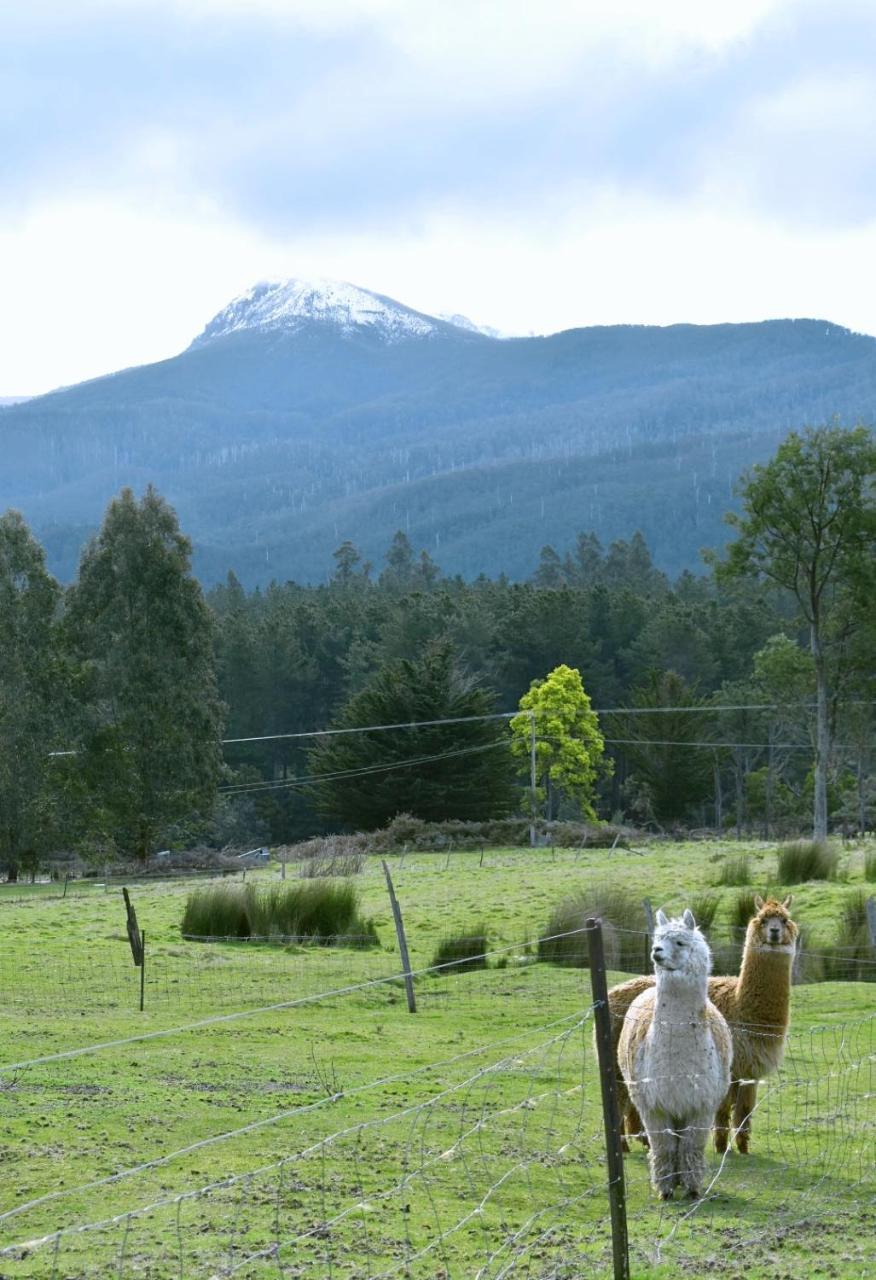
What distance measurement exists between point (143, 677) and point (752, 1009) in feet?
149

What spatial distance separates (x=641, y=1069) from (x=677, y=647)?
8537 cm

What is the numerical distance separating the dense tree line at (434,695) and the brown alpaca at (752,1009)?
1385 inches

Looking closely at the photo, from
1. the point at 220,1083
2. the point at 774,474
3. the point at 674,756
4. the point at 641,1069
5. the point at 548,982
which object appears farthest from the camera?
the point at 674,756

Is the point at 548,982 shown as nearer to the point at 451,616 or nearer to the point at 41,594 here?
the point at 41,594

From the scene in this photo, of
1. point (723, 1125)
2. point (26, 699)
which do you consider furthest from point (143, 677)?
point (723, 1125)

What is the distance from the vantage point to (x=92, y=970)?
21.1 metres

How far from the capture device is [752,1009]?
432 inches

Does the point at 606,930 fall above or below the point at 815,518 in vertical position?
below

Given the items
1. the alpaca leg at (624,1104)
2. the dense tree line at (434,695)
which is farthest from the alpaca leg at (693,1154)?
the dense tree line at (434,695)

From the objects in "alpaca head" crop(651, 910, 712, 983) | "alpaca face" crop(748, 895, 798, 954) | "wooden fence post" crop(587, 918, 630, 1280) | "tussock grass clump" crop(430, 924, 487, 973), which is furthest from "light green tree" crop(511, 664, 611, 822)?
"wooden fence post" crop(587, 918, 630, 1280)

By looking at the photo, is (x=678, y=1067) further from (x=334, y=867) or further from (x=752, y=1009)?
(x=334, y=867)

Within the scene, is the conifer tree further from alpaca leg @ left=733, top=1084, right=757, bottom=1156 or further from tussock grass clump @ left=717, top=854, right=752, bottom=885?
alpaca leg @ left=733, top=1084, right=757, bottom=1156

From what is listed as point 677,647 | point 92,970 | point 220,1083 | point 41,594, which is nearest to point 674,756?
point 677,647

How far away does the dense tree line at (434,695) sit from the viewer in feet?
167
